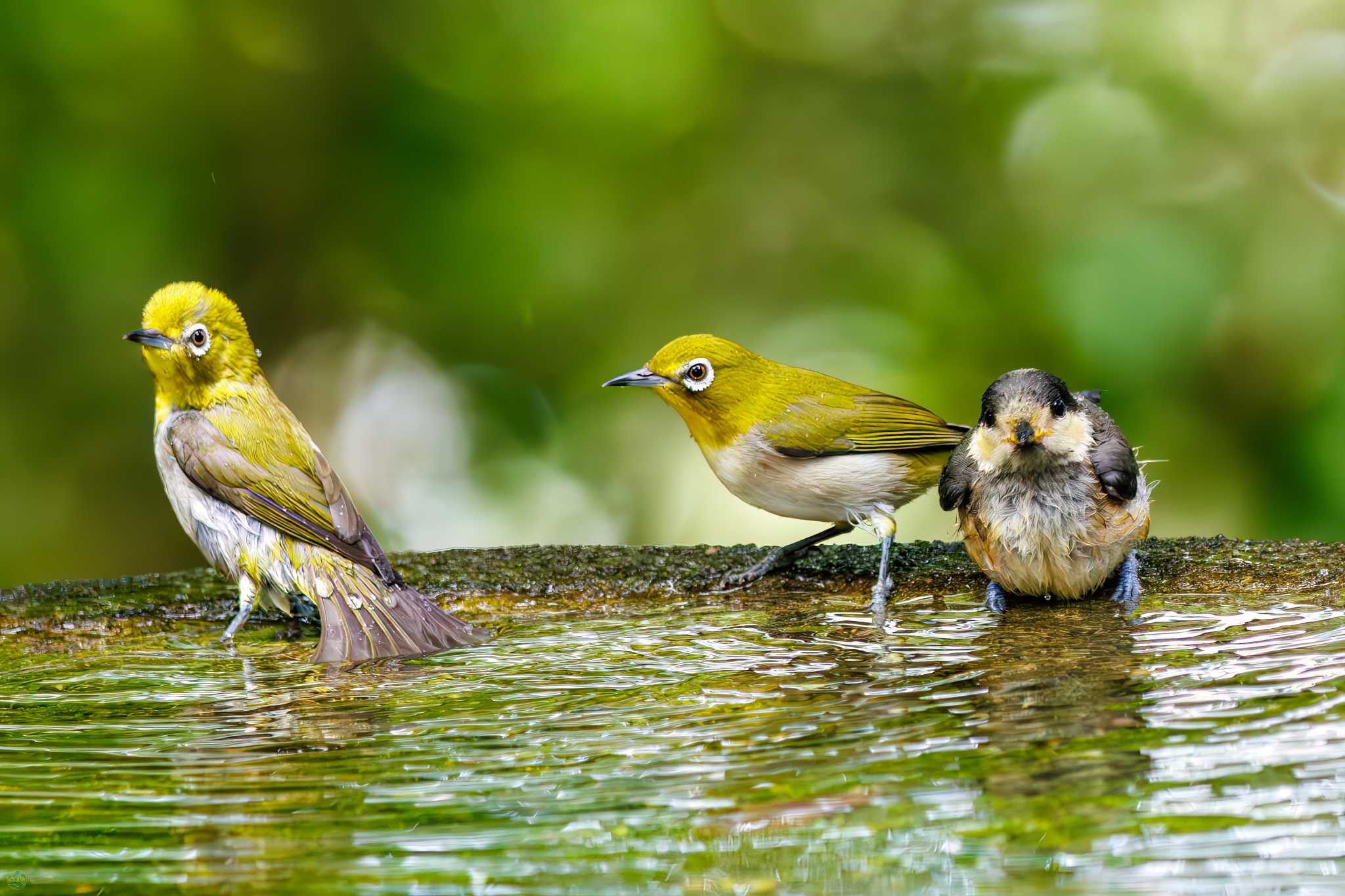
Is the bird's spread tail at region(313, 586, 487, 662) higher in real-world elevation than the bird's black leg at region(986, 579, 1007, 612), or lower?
lower

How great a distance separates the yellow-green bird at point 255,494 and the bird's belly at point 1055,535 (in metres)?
1.41

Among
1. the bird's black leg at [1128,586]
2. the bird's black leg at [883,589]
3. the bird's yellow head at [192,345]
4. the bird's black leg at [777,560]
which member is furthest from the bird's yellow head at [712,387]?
the bird's yellow head at [192,345]

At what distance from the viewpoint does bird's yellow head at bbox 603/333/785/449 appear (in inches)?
169

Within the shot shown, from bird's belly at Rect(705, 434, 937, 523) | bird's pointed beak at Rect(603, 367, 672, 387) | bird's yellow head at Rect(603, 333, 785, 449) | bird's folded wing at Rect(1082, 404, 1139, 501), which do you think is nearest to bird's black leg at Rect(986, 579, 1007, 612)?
bird's folded wing at Rect(1082, 404, 1139, 501)

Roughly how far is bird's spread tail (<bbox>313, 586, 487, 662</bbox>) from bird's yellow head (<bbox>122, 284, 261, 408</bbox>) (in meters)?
0.94

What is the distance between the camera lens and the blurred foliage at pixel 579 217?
604 centimetres

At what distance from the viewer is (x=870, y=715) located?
93.5 inches

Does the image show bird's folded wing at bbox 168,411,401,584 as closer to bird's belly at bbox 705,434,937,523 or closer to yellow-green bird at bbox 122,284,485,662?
yellow-green bird at bbox 122,284,485,662

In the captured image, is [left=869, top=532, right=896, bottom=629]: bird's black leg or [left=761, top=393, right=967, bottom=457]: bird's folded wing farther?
[left=761, top=393, right=967, bottom=457]: bird's folded wing

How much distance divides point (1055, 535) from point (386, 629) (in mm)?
1797

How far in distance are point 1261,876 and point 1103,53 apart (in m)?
5.54

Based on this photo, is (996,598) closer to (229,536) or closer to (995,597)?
(995,597)

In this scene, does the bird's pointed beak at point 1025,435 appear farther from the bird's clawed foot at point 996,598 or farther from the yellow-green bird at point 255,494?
the yellow-green bird at point 255,494

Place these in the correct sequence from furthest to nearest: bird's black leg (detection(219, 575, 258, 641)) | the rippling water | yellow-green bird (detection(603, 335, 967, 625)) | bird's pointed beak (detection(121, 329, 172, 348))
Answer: yellow-green bird (detection(603, 335, 967, 625)), bird's pointed beak (detection(121, 329, 172, 348)), bird's black leg (detection(219, 575, 258, 641)), the rippling water
